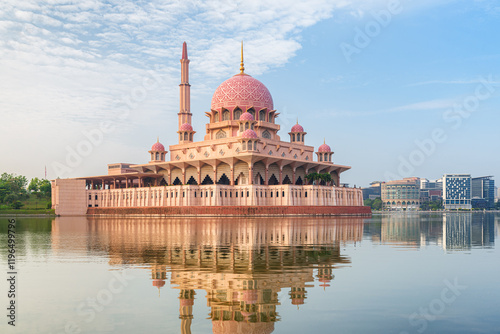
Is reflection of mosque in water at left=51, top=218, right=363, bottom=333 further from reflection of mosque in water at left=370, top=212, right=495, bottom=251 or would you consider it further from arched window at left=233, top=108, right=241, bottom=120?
arched window at left=233, top=108, right=241, bottom=120

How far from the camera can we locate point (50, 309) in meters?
9.12

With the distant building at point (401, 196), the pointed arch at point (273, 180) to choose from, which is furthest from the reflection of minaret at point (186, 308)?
the distant building at point (401, 196)

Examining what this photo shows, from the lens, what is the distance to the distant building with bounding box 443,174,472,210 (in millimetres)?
183375

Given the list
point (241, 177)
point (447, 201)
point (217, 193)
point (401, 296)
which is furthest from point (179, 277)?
point (447, 201)

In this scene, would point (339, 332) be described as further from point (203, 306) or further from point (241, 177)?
point (241, 177)

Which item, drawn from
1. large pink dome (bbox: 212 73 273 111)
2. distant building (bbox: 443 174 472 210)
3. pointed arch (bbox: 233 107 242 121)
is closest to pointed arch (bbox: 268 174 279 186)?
pointed arch (bbox: 233 107 242 121)

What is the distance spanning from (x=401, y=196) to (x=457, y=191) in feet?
67.5

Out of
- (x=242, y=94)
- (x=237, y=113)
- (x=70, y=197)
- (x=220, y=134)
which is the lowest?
(x=70, y=197)

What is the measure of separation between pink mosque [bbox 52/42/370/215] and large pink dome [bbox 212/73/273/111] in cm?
17

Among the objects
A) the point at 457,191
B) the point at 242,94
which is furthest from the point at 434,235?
the point at 457,191

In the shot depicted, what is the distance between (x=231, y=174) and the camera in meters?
73.1

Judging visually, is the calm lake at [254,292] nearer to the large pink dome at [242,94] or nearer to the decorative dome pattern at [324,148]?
the large pink dome at [242,94]

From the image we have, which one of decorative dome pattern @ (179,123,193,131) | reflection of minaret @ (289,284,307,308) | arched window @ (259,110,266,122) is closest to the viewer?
reflection of minaret @ (289,284,307,308)

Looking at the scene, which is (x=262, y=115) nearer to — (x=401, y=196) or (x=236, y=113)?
(x=236, y=113)
